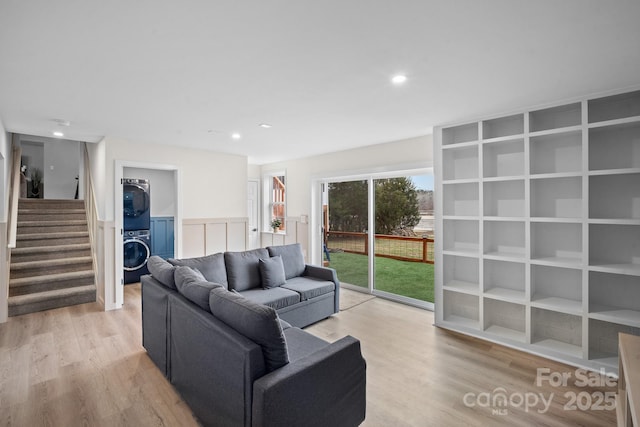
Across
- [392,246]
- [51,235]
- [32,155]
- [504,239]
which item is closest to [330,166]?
[392,246]

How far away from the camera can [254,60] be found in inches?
78.3

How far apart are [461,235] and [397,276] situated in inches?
63.6

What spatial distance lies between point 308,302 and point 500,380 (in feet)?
6.33

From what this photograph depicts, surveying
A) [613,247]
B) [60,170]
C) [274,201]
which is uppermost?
[60,170]

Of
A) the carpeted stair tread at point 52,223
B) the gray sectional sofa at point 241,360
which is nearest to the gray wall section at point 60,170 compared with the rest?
the carpeted stair tread at point 52,223

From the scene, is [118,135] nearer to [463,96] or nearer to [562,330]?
[463,96]

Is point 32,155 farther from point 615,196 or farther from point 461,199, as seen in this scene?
point 615,196

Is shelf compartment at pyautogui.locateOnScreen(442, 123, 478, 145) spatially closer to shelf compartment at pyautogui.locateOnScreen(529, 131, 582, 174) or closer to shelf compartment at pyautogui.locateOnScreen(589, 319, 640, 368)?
shelf compartment at pyautogui.locateOnScreen(529, 131, 582, 174)

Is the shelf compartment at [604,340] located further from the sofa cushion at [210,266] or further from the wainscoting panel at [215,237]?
the wainscoting panel at [215,237]

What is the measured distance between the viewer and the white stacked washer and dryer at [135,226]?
522 centimetres

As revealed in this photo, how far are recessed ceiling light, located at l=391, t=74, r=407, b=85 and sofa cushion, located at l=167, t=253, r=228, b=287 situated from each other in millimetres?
2566

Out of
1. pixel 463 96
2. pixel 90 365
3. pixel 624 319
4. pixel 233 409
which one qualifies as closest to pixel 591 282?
pixel 624 319

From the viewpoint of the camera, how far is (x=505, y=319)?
3.35 m

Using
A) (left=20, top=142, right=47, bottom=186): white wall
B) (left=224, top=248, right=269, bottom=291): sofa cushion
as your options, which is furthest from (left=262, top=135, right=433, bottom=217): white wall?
(left=20, top=142, right=47, bottom=186): white wall
